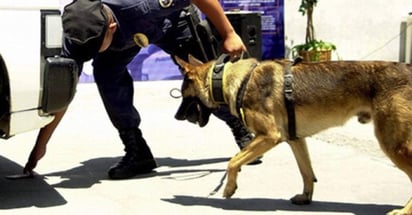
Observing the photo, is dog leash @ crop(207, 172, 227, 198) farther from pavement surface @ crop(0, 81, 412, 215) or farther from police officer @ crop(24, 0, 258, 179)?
police officer @ crop(24, 0, 258, 179)

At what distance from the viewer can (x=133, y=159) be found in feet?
19.1

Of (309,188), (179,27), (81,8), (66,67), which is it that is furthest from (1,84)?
(309,188)

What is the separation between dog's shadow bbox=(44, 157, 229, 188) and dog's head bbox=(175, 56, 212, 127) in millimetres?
958

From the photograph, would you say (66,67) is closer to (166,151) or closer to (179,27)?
(179,27)

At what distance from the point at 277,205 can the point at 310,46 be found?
263 inches

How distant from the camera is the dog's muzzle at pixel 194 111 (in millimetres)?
5035

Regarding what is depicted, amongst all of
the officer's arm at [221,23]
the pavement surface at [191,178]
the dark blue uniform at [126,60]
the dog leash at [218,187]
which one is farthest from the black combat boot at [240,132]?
the officer's arm at [221,23]

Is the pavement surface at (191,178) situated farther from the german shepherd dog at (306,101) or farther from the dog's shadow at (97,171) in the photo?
the german shepherd dog at (306,101)

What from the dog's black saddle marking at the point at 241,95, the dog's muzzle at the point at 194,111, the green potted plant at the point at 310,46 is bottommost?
the green potted plant at the point at 310,46

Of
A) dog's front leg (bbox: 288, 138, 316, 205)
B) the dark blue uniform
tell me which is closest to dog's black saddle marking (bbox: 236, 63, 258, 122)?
dog's front leg (bbox: 288, 138, 316, 205)

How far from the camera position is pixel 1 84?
473 centimetres

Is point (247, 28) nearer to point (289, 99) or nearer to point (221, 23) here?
point (221, 23)

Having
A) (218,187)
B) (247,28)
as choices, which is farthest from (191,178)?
(247,28)

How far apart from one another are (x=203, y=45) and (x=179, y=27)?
0.24 m
